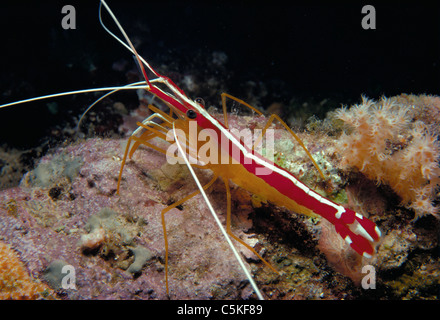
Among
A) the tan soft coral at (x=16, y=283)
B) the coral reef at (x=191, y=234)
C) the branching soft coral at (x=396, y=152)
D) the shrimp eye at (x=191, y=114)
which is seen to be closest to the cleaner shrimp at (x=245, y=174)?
the shrimp eye at (x=191, y=114)

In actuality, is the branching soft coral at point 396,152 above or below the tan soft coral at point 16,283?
above

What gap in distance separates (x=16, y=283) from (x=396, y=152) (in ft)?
11.3

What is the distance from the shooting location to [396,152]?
7.74 ft

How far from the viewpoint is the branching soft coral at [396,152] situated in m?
2.16

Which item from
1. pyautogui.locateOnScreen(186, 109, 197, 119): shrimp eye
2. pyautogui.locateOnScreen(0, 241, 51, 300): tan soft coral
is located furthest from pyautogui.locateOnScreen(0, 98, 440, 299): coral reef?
pyautogui.locateOnScreen(186, 109, 197, 119): shrimp eye

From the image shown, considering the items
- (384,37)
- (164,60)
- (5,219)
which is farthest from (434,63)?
(5,219)

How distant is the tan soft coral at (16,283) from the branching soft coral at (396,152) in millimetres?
2867

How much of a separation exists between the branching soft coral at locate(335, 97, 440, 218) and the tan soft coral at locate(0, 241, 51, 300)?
9.41 ft

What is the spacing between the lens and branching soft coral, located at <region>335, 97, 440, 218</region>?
216cm

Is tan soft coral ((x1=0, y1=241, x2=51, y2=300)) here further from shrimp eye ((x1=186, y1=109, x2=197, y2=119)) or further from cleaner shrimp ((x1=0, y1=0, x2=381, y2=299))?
shrimp eye ((x1=186, y1=109, x2=197, y2=119))

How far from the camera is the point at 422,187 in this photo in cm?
223

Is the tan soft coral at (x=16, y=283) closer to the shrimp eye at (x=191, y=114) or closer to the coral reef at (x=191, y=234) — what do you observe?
the coral reef at (x=191, y=234)
